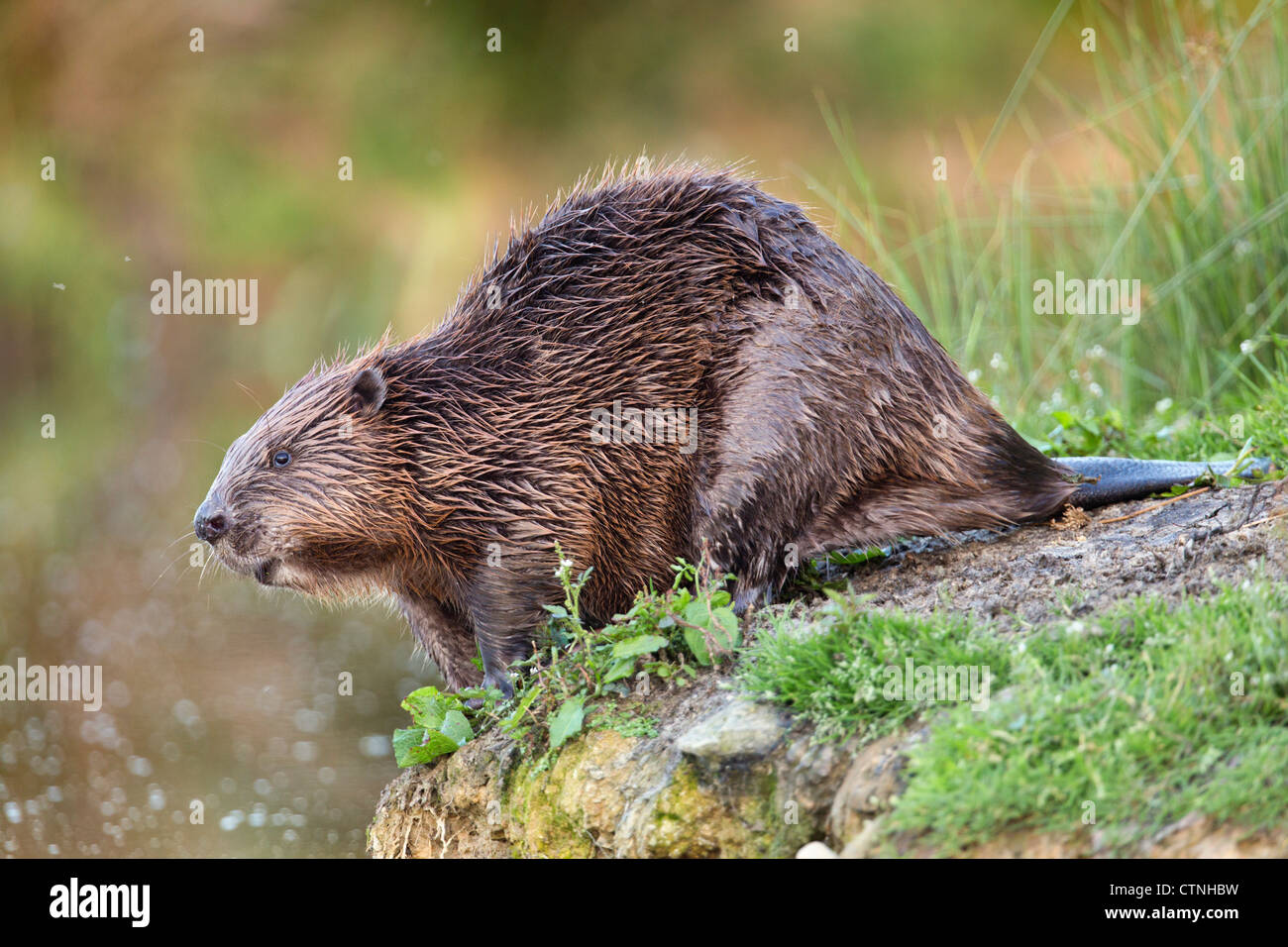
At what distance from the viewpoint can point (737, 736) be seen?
2822 millimetres

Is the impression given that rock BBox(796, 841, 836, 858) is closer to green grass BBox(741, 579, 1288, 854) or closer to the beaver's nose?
green grass BBox(741, 579, 1288, 854)

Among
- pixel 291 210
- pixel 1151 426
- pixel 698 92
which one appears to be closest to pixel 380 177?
pixel 291 210

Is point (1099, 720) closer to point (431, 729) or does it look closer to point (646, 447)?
point (646, 447)

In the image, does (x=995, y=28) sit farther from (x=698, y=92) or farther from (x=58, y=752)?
(x=58, y=752)

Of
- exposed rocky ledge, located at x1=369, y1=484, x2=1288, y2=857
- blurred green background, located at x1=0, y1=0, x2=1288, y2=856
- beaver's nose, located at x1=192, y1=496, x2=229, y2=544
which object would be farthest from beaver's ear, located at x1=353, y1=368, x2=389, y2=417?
blurred green background, located at x1=0, y1=0, x2=1288, y2=856

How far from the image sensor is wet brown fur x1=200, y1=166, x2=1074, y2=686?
3484 millimetres

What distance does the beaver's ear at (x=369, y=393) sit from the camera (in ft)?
12.0

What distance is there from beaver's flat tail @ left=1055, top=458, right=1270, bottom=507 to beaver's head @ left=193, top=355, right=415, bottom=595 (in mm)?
1831

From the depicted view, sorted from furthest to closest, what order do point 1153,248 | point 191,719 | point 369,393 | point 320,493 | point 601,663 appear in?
point 1153,248 < point 191,719 < point 369,393 < point 320,493 < point 601,663

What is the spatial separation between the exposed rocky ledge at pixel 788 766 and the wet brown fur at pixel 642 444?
0.24 m

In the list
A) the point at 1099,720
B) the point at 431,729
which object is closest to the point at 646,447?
the point at 431,729

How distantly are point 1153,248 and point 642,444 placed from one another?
297cm

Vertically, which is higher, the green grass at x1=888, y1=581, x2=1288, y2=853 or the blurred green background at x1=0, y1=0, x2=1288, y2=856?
the blurred green background at x1=0, y1=0, x2=1288, y2=856

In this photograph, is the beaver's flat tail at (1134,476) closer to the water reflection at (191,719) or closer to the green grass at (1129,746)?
the green grass at (1129,746)
